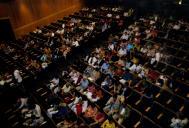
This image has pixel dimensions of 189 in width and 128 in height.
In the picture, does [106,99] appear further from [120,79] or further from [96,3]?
[96,3]

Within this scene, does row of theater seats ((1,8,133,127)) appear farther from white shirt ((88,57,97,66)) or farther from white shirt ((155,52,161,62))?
white shirt ((155,52,161,62))

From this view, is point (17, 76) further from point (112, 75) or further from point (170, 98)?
point (170, 98)

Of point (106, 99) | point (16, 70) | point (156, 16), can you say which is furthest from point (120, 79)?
point (156, 16)

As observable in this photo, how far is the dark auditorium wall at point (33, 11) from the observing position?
13.6 m

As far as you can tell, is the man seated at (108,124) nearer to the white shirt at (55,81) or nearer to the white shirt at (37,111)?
the white shirt at (37,111)

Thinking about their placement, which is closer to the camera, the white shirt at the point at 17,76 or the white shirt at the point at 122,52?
the white shirt at the point at 17,76

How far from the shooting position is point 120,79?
29.4ft

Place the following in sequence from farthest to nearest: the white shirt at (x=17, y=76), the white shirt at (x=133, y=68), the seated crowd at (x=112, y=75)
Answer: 1. the white shirt at (x=17, y=76)
2. the white shirt at (x=133, y=68)
3. the seated crowd at (x=112, y=75)

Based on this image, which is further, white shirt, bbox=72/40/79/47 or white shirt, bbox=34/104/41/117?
white shirt, bbox=72/40/79/47

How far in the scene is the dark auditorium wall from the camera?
1362 centimetres

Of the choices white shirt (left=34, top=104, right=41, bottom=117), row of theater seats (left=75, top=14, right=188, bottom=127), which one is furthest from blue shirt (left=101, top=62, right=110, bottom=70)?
white shirt (left=34, top=104, right=41, bottom=117)

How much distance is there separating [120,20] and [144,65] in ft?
14.3

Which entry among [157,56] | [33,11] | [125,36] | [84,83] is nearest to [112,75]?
[84,83]

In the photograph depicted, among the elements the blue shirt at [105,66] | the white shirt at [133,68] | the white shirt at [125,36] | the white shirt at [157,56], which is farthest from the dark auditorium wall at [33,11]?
the white shirt at [157,56]
